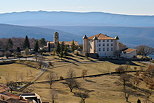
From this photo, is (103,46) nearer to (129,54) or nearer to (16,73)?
(129,54)

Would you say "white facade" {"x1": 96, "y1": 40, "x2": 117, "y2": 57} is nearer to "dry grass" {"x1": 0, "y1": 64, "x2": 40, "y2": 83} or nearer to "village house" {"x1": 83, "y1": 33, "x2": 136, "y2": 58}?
"village house" {"x1": 83, "y1": 33, "x2": 136, "y2": 58}

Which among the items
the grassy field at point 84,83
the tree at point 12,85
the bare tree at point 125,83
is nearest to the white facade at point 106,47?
the grassy field at point 84,83

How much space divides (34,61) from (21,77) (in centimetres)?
1954

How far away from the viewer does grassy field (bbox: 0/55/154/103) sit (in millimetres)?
46844

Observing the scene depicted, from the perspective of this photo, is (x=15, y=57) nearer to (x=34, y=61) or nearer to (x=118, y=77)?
(x=34, y=61)

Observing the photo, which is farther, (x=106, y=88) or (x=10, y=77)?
(x=10, y=77)

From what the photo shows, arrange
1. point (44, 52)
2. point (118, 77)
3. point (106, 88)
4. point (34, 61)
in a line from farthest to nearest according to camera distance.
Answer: point (44, 52) → point (34, 61) → point (118, 77) → point (106, 88)

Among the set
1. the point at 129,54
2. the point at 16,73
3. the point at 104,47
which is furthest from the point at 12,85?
the point at 129,54

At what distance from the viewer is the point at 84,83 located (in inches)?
2235

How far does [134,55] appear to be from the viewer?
90.0m

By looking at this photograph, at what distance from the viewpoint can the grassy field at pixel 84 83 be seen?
1844 inches

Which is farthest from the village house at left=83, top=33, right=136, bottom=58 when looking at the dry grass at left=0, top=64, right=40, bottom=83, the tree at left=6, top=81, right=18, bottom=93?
the tree at left=6, top=81, right=18, bottom=93

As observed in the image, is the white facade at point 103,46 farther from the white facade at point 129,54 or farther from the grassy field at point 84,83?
the grassy field at point 84,83

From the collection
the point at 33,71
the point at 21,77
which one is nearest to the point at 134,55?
the point at 33,71
